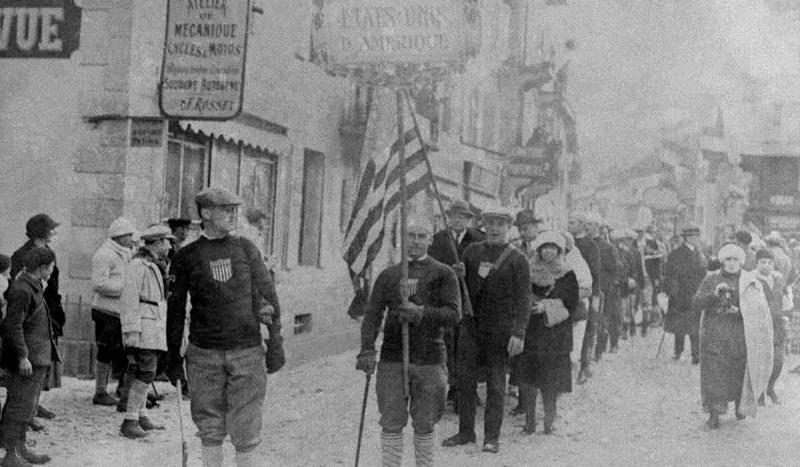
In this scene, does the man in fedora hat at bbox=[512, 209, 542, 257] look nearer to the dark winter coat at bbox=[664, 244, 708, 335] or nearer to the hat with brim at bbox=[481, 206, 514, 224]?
the hat with brim at bbox=[481, 206, 514, 224]

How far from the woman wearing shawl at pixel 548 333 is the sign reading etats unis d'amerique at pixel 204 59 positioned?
135 inches

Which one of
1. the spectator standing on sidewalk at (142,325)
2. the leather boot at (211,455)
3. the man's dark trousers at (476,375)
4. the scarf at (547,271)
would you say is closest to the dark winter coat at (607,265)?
the scarf at (547,271)

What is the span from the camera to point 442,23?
10.7m

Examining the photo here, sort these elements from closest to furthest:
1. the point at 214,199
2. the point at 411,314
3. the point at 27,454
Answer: the point at 214,199, the point at 411,314, the point at 27,454

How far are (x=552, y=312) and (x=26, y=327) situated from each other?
4.55 meters

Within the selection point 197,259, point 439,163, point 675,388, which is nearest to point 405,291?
point 197,259

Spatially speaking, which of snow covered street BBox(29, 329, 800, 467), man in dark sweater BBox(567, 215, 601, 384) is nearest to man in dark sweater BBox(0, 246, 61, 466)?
snow covered street BBox(29, 329, 800, 467)

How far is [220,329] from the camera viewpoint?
6.07m

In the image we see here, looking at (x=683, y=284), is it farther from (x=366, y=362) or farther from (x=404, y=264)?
(x=366, y=362)

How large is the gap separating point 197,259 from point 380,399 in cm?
156

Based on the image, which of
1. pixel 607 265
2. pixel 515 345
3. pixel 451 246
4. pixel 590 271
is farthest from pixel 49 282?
pixel 607 265

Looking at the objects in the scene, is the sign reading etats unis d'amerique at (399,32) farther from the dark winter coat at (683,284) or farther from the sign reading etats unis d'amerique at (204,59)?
the dark winter coat at (683,284)

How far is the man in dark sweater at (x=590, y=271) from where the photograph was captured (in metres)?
12.4

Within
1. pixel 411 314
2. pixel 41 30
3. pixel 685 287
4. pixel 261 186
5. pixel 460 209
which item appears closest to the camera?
pixel 411 314
